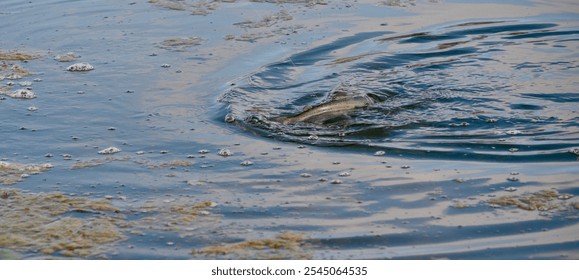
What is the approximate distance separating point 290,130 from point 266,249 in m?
2.00

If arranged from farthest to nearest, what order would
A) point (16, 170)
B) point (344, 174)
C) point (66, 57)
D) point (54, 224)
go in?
1. point (66, 57)
2. point (16, 170)
3. point (344, 174)
4. point (54, 224)

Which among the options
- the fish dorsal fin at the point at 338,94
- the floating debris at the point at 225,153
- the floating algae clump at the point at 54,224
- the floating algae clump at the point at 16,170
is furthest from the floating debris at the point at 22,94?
the fish dorsal fin at the point at 338,94

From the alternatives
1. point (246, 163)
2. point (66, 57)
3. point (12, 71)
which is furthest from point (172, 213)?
point (66, 57)

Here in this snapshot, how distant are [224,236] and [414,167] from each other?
1526 mm

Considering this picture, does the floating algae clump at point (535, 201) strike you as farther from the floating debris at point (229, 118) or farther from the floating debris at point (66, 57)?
the floating debris at point (66, 57)

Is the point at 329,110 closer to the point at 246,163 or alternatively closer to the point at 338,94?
the point at 338,94

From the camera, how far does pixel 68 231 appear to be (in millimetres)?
4562

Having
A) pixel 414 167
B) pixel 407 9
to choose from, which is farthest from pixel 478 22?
pixel 414 167

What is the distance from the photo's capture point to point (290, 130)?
6.14 m

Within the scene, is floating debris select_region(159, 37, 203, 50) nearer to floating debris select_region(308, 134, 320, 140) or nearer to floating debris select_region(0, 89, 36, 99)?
floating debris select_region(0, 89, 36, 99)

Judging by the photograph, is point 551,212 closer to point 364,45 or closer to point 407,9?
point 364,45

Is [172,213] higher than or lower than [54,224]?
higher

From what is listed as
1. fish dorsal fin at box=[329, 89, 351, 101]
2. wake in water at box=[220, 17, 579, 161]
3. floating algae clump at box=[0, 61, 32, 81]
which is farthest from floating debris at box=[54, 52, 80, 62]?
fish dorsal fin at box=[329, 89, 351, 101]
